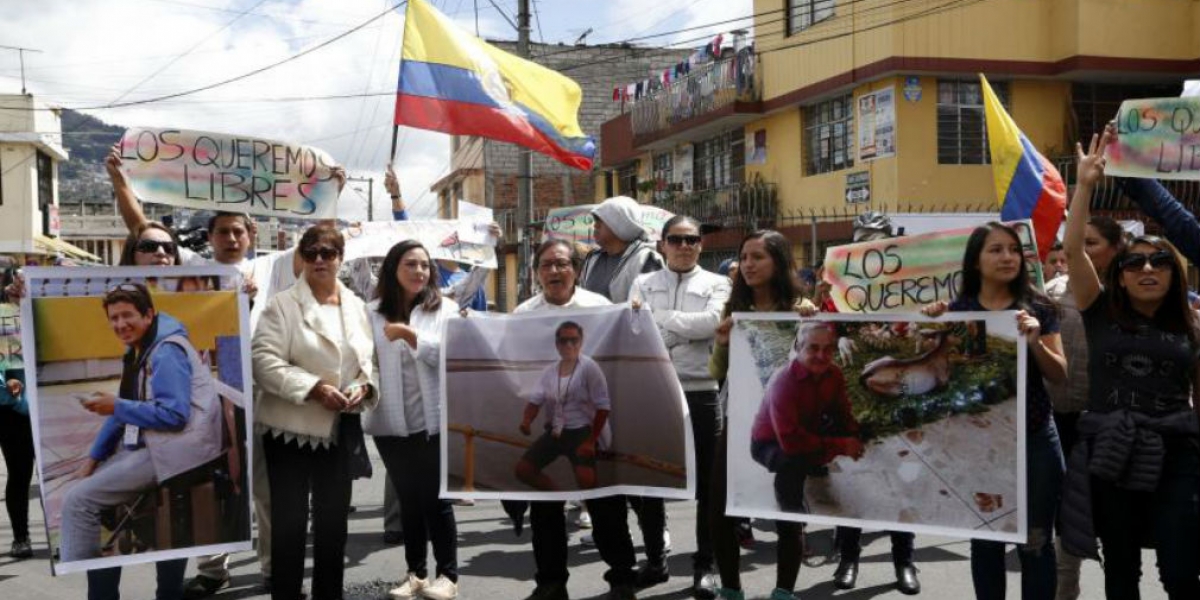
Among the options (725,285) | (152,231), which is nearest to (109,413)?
(152,231)

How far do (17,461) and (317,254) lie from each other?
3.14m

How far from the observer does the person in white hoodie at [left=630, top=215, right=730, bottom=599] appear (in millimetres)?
5684

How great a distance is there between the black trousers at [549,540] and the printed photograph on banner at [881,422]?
3.04ft

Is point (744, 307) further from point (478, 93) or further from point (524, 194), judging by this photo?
point (524, 194)

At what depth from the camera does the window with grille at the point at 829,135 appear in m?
21.1

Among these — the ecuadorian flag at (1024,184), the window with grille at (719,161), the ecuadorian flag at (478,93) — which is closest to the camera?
the ecuadorian flag at (1024,184)

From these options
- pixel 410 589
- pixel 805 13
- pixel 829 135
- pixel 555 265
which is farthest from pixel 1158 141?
pixel 805 13

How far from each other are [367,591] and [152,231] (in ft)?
7.14

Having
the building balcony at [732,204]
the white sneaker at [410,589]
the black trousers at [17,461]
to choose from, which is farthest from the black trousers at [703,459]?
the building balcony at [732,204]

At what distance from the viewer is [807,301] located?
494 centimetres

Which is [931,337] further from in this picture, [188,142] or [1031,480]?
[188,142]

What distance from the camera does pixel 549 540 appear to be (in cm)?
550

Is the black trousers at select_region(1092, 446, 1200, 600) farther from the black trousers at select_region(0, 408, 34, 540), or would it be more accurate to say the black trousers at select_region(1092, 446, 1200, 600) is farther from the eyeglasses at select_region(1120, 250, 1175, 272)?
the black trousers at select_region(0, 408, 34, 540)

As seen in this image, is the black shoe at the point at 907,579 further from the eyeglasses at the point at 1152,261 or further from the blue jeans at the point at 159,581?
the blue jeans at the point at 159,581
